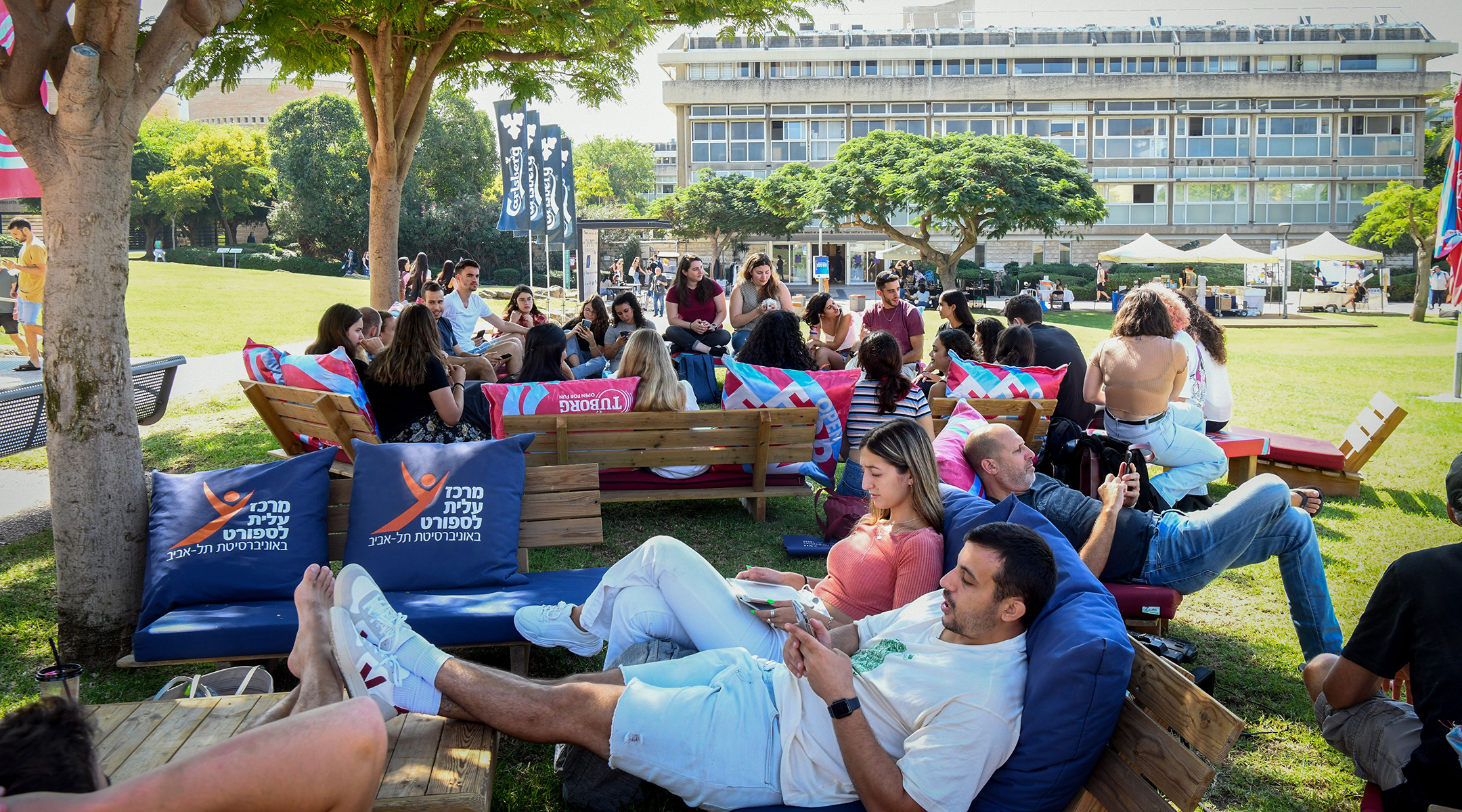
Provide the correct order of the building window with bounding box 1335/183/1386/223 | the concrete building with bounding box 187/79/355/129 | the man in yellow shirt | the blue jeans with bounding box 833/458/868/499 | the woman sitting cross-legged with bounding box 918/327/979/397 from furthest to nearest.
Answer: the concrete building with bounding box 187/79/355/129
the building window with bounding box 1335/183/1386/223
the man in yellow shirt
the woman sitting cross-legged with bounding box 918/327/979/397
the blue jeans with bounding box 833/458/868/499

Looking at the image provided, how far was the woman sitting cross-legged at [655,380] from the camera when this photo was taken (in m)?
6.02

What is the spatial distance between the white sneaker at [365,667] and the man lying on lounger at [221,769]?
523 millimetres

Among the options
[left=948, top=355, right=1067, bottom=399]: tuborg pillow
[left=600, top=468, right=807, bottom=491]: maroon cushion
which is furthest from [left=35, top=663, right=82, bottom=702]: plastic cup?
[left=948, top=355, right=1067, bottom=399]: tuborg pillow

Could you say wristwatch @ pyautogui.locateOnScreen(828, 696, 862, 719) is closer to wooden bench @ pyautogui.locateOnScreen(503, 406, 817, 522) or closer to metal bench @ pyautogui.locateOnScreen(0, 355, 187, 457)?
wooden bench @ pyautogui.locateOnScreen(503, 406, 817, 522)

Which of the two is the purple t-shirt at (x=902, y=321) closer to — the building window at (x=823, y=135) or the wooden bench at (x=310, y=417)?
the wooden bench at (x=310, y=417)

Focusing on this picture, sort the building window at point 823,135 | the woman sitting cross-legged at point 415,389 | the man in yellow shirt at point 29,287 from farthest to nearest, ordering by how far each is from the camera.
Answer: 1. the building window at point 823,135
2. the man in yellow shirt at point 29,287
3. the woman sitting cross-legged at point 415,389

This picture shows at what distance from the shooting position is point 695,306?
33.4 ft

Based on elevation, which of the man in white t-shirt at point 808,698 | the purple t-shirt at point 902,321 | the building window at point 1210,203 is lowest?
the man in white t-shirt at point 808,698

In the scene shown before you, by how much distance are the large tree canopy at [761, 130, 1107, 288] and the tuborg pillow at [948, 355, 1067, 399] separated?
27.7 metres

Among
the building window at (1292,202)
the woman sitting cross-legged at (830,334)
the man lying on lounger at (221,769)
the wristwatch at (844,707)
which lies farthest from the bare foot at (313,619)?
the building window at (1292,202)

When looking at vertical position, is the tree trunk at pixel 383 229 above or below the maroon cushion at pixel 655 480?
above

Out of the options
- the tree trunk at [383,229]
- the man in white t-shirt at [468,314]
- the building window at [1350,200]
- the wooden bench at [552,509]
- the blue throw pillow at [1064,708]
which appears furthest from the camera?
the building window at [1350,200]

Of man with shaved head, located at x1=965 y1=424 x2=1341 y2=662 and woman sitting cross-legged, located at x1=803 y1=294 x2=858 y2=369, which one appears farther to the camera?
woman sitting cross-legged, located at x1=803 y1=294 x2=858 y2=369

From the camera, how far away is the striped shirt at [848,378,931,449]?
6074 mm
